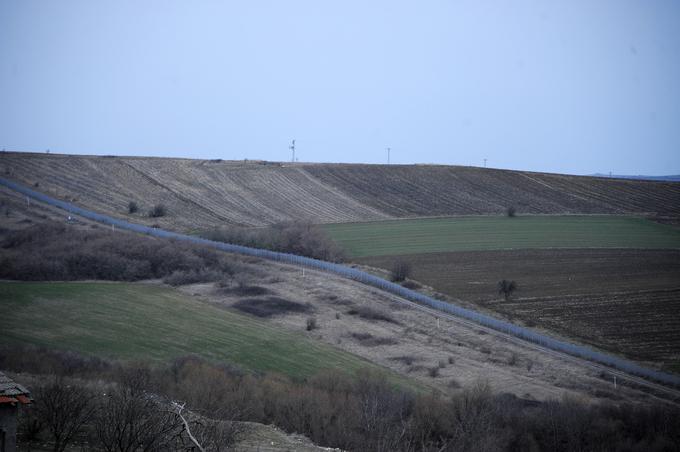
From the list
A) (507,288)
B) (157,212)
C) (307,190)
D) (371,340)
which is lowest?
(371,340)

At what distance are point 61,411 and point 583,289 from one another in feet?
129

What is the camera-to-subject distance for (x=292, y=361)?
3578 cm

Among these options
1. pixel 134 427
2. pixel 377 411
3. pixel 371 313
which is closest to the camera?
pixel 134 427

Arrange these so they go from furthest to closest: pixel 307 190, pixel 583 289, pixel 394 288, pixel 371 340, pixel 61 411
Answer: pixel 307 190, pixel 583 289, pixel 394 288, pixel 371 340, pixel 61 411

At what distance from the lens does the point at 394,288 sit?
50.2 meters

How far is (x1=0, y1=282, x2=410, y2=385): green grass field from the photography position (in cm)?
3412

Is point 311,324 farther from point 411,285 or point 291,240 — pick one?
point 291,240

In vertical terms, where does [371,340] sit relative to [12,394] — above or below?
below

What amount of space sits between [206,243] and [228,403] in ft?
120

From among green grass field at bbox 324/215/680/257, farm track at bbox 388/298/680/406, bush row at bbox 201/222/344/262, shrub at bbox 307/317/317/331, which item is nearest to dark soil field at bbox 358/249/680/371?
farm track at bbox 388/298/680/406

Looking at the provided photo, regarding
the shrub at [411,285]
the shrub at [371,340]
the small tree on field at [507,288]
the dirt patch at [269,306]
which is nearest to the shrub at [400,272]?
the shrub at [411,285]

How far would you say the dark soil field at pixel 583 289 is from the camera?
4091 centimetres

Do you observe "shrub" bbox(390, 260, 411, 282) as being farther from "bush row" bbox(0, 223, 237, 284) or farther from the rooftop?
the rooftop

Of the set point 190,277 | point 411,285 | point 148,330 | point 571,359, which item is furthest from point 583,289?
point 148,330
